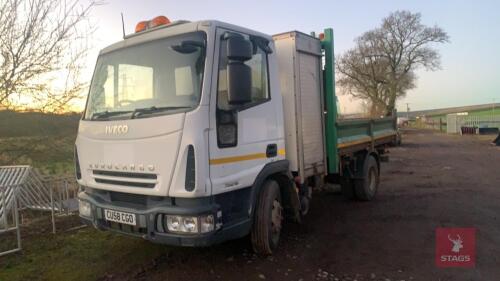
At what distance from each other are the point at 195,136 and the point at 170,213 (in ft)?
2.49

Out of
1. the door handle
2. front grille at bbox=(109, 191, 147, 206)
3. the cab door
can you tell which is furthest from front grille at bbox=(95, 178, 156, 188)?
the door handle

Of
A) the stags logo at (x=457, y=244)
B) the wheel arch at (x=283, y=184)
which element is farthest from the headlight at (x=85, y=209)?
the stags logo at (x=457, y=244)

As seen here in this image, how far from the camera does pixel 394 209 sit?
6.97 metres

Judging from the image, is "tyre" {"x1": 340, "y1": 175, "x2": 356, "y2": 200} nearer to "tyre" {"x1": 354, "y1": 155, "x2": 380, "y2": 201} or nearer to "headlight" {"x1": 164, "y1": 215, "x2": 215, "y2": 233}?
"tyre" {"x1": 354, "y1": 155, "x2": 380, "y2": 201}

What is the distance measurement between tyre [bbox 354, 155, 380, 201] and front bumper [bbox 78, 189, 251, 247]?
13.6 ft

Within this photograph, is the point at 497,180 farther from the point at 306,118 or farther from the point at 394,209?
the point at 306,118

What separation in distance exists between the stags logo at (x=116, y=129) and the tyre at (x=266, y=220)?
5.60 feet

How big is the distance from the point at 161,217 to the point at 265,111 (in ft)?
5.53

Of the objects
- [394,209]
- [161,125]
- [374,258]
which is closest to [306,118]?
[374,258]

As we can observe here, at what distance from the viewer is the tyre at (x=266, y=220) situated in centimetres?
432

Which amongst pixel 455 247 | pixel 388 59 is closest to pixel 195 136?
pixel 455 247

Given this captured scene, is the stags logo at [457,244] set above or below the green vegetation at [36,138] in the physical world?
below

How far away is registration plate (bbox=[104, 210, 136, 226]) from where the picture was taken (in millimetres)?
3654

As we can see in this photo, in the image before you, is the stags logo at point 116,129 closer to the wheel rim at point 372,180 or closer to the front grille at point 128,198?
the front grille at point 128,198
